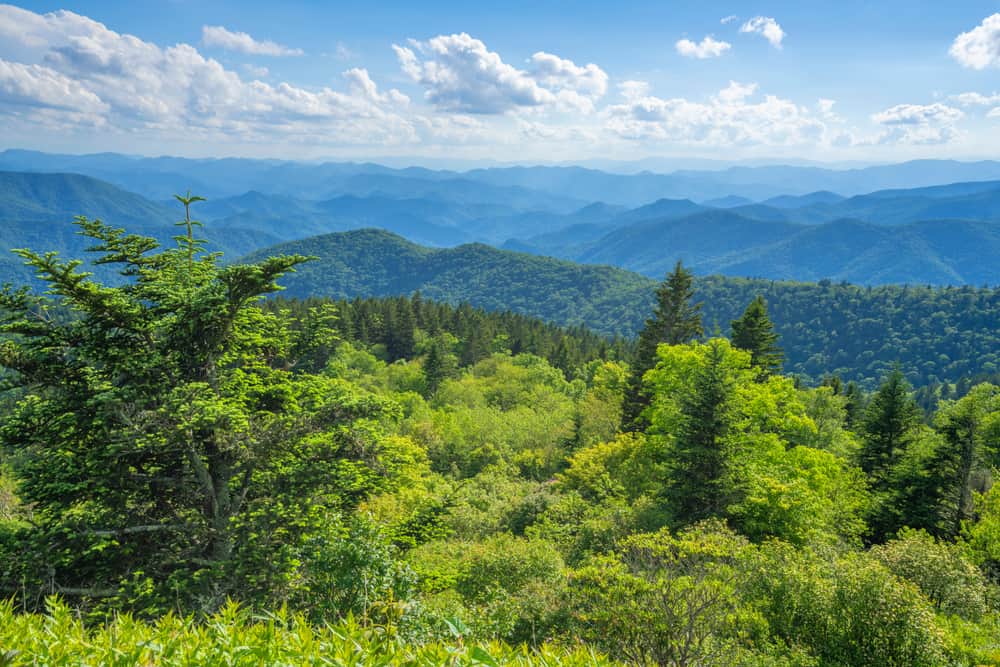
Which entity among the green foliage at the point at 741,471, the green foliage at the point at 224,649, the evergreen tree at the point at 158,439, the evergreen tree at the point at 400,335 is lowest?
the evergreen tree at the point at 400,335

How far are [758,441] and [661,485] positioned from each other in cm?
425

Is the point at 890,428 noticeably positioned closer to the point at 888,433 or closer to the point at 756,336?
the point at 888,433

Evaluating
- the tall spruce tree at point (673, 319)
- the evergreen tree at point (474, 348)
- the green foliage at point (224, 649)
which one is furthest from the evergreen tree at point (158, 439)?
the evergreen tree at point (474, 348)

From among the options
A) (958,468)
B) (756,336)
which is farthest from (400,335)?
(958,468)

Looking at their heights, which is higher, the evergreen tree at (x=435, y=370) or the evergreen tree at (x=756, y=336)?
the evergreen tree at (x=756, y=336)

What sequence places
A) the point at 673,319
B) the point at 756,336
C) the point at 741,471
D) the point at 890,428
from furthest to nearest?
the point at 673,319 < the point at 756,336 < the point at 890,428 < the point at 741,471

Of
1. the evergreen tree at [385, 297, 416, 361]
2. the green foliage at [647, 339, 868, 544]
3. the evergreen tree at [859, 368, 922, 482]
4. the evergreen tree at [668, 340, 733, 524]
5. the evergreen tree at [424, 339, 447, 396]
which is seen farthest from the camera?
the evergreen tree at [385, 297, 416, 361]

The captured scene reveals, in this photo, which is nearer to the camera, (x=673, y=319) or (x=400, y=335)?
(x=673, y=319)

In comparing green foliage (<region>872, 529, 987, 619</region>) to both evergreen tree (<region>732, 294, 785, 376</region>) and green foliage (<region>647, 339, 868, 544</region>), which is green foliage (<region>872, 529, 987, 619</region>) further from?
evergreen tree (<region>732, 294, 785, 376</region>)

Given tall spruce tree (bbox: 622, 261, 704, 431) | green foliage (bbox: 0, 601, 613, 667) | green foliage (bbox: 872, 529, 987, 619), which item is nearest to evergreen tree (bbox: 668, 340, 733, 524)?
green foliage (bbox: 872, 529, 987, 619)

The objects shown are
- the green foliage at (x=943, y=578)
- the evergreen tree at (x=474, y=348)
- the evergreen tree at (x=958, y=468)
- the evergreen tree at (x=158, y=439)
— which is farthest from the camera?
the evergreen tree at (x=474, y=348)

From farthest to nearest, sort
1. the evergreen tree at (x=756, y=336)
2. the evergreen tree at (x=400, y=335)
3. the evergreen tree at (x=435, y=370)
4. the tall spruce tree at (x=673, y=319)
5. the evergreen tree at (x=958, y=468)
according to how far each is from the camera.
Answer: the evergreen tree at (x=400, y=335)
the evergreen tree at (x=435, y=370)
the tall spruce tree at (x=673, y=319)
the evergreen tree at (x=756, y=336)
the evergreen tree at (x=958, y=468)

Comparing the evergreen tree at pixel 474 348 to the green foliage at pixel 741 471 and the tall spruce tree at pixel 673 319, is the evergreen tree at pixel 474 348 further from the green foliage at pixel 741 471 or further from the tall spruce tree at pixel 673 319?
the green foliage at pixel 741 471

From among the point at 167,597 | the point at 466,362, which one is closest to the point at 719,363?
the point at 167,597
